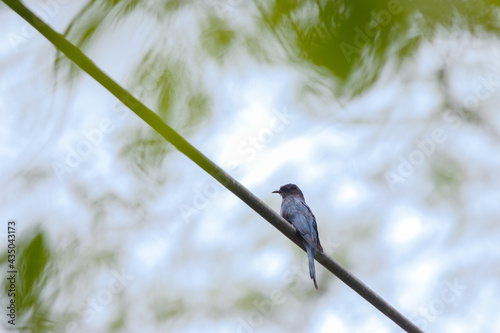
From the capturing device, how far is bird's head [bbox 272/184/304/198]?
27.6 ft

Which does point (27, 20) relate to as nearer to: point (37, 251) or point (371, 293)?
point (37, 251)

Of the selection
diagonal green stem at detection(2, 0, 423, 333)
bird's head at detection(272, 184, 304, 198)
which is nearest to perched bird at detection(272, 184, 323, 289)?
bird's head at detection(272, 184, 304, 198)

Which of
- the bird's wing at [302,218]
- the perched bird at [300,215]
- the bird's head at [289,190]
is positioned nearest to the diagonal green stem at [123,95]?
the perched bird at [300,215]

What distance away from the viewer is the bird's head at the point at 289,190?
27.6 feet

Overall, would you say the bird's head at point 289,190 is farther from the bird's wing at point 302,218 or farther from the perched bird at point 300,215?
the bird's wing at point 302,218

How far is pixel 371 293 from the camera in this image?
119 inches

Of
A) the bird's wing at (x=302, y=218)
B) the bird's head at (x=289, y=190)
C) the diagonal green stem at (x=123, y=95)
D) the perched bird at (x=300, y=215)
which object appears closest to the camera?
the diagonal green stem at (x=123, y=95)

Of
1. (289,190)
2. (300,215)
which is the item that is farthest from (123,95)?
(289,190)

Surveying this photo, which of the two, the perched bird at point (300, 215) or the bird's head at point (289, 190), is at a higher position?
the bird's head at point (289, 190)

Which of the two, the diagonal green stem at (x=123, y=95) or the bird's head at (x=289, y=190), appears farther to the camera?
the bird's head at (x=289, y=190)

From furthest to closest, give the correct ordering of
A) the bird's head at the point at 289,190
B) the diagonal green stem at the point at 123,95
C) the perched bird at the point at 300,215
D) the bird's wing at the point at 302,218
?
the bird's head at the point at 289,190 → the bird's wing at the point at 302,218 → the perched bird at the point at 300,215 → the diagonal green stem at the point at 123,95

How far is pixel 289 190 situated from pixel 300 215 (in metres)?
1.88

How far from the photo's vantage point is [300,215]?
265 inches

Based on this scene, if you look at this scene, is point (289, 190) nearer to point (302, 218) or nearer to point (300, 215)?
point (300, 215)
